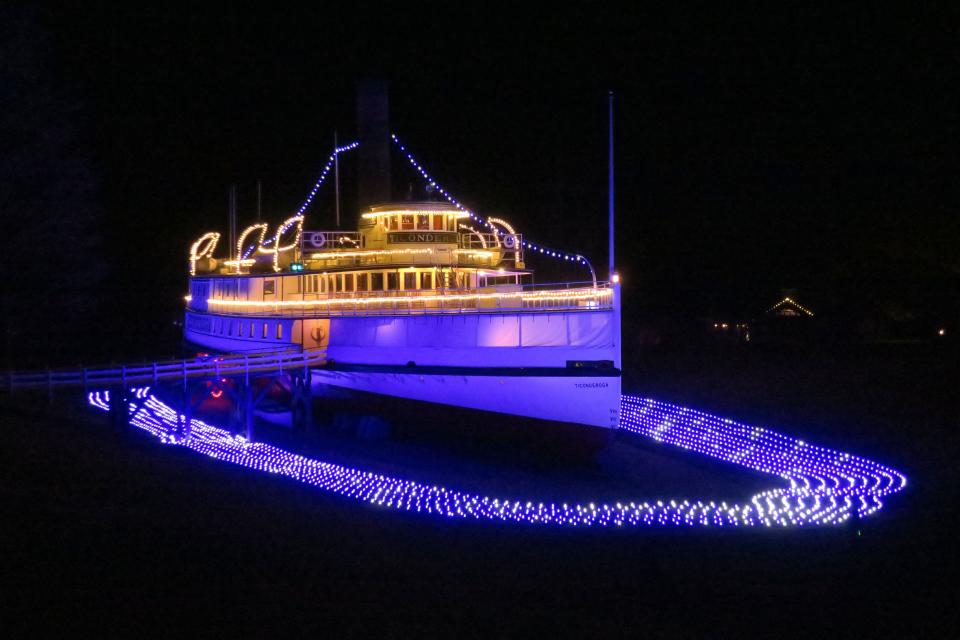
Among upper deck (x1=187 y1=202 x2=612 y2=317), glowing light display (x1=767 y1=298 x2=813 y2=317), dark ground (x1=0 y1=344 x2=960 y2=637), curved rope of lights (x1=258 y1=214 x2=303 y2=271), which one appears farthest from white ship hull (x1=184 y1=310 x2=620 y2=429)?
glowing light display (x1=767 y1=298 x2=813 y2=317)

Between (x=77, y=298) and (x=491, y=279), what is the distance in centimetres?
1519

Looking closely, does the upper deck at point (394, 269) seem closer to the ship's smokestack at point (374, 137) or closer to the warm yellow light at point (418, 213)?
the warm yellow light at point (418, 213)

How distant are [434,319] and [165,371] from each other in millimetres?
7282

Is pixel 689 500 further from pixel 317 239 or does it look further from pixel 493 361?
pixel 317 239

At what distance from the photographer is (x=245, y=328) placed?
31672 millimetres

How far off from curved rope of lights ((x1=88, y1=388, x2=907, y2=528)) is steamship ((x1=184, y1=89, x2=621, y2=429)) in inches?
148

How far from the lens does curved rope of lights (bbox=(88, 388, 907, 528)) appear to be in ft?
47.3

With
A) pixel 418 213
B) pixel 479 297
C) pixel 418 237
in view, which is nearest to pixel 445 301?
pixel 479 297

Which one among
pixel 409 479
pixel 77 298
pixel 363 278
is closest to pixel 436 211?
pixel 363 278

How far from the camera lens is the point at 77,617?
8969mm

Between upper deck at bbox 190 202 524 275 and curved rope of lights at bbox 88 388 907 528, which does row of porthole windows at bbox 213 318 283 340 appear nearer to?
upper deck at bbox 190 202 524 275

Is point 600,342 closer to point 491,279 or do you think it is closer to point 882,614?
point 491,279

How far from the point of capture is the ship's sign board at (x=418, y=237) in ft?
91.4

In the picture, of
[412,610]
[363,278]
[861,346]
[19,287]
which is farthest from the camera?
[861,346]
